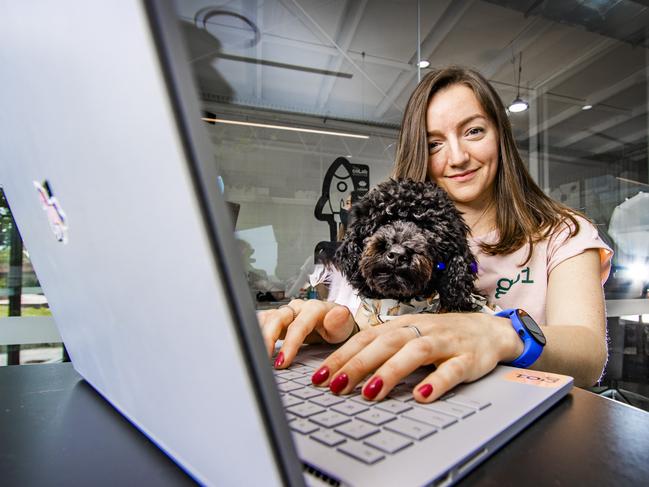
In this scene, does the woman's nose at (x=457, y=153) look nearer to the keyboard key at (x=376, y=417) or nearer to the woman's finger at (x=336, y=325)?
the woman's finger at (x=336, y=325)

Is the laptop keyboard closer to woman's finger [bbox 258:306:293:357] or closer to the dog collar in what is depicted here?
woman's finger [bbox 258:306:293:357]

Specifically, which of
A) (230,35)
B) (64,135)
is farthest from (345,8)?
(64,135)

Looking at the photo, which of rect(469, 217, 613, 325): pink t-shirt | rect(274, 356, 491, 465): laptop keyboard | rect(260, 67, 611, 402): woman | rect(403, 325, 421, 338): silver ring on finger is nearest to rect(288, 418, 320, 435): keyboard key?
rect(274, 356, 491, 465): laptop keyboard

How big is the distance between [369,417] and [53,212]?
0.30 meters

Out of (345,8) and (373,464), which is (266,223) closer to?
(345,8)

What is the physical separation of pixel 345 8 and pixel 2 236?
9.91 feet

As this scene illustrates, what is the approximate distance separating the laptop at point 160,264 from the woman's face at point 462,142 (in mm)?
886

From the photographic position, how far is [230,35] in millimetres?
3764

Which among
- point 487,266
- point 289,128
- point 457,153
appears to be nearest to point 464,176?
point 457,153

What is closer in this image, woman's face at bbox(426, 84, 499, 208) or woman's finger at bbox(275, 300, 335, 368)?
woman's finger at bbox(275, 300, 335, 368)

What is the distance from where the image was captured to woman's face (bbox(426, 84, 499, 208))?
3.70ft

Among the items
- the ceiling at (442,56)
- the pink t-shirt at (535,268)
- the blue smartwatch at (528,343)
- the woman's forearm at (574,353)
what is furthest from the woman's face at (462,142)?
the ceiling at (442,56)

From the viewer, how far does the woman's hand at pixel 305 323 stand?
0.57 meters

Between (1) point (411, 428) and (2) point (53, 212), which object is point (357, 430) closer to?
(1) point (411, 428)
